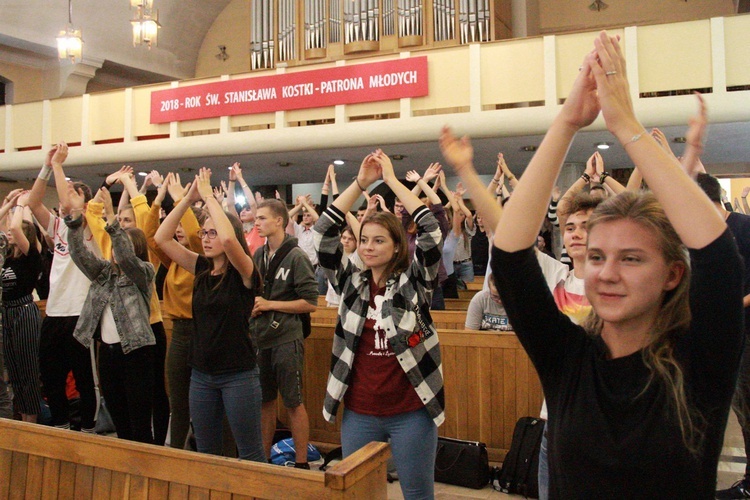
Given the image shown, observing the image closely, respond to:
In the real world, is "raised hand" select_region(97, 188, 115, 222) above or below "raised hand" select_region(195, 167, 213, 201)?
above

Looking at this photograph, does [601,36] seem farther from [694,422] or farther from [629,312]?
[694,422]

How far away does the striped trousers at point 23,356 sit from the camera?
13.2ft

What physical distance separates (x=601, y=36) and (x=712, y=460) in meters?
0.69

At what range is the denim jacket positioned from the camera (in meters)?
3.21

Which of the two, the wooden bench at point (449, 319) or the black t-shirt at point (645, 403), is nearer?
the black t-shirt at point (645, 403)

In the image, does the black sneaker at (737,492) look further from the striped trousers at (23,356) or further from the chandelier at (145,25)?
the chandelier at (145,25)

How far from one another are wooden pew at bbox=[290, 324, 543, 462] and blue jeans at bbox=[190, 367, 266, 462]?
1451mm

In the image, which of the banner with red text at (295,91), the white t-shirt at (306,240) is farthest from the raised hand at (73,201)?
the banner with red text at (295,91)

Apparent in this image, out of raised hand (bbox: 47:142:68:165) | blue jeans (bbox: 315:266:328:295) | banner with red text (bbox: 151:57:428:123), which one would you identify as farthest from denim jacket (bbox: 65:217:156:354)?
banner with red text (bbox: 151:57:428:123)

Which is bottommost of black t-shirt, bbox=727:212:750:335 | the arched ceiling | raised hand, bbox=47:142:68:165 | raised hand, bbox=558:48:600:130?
black t-shirt, bbox=727:212:750:335

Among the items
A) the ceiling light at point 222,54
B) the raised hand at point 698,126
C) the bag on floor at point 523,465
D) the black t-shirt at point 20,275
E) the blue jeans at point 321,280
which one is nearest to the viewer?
the raised hand at point 698,126

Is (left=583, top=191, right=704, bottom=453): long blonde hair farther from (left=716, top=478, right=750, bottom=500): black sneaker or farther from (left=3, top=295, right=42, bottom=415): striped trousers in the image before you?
(left=3, top=295, right=42, bottom=415): striped trousers

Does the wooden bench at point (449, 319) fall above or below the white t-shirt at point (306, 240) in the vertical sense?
below

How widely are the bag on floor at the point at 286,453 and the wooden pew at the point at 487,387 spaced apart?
2.64 ft
